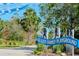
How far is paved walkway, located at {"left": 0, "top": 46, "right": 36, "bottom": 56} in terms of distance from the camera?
837 cm

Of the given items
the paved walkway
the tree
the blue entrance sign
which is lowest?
the paved walkway

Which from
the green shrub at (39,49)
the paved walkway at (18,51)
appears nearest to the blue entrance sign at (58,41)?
the green shrub at (39,49)

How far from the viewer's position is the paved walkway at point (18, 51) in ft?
27.5

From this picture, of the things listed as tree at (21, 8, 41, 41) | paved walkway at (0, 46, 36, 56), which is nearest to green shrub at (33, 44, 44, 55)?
paved walkway at (0, 46, 36, 56)

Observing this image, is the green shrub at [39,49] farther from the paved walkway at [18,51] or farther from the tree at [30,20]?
the tree at [30,20]

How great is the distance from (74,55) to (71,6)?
2.69ft

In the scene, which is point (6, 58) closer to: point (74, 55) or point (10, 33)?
point (10, 33)

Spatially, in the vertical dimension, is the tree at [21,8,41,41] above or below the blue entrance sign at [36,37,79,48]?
above

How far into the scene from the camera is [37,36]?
8391 millimetres

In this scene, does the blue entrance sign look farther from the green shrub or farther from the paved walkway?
the paved walkway

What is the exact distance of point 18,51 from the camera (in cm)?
841

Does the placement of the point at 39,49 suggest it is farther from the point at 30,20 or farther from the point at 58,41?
the point at 30,20

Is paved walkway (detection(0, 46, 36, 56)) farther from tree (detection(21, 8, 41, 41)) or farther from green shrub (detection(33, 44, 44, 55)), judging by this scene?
tree (detection(21, 8, 41, 41))

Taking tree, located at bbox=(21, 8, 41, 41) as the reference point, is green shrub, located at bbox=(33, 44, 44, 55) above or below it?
below
